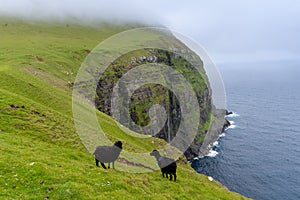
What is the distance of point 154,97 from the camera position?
113 m

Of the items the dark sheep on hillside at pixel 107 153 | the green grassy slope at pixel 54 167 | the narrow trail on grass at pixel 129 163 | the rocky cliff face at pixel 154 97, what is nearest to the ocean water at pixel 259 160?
the rocky cliff face at pixel 154 97

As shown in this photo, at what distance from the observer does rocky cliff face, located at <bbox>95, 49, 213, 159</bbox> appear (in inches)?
3717

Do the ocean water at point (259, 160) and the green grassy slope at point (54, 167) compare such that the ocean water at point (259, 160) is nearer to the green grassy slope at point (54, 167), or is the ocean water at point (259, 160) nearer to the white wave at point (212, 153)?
the white wave at point (212, 153)

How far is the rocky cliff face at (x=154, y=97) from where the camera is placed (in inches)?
3717

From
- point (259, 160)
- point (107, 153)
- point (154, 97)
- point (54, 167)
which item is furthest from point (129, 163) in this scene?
point (259, 160)

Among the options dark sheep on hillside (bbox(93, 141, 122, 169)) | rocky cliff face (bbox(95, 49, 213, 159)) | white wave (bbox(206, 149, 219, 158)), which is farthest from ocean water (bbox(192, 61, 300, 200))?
dark sheep on hillside (bbox(93, 141, 122, 169))

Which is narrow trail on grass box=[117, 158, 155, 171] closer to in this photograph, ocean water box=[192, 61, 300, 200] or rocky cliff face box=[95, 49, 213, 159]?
rocky cliff face box=[95, 49, 213, 159]

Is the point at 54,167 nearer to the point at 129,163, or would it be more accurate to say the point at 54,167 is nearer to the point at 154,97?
the point at 129,163

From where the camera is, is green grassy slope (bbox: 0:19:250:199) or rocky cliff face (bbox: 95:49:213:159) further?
rocky cliff face (bbox: 95:49:213:159)

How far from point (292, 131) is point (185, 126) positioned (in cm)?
6823

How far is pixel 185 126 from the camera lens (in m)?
139

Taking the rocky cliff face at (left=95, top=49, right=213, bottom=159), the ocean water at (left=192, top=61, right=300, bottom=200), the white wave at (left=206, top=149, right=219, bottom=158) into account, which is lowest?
the white wave at (left=206, top=149, right=219, bottom=158)

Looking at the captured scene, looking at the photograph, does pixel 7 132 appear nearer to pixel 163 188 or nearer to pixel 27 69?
pixel 163 188

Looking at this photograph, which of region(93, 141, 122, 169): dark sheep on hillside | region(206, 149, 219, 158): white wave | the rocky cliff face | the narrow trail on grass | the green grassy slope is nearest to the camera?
the green grassy slope
